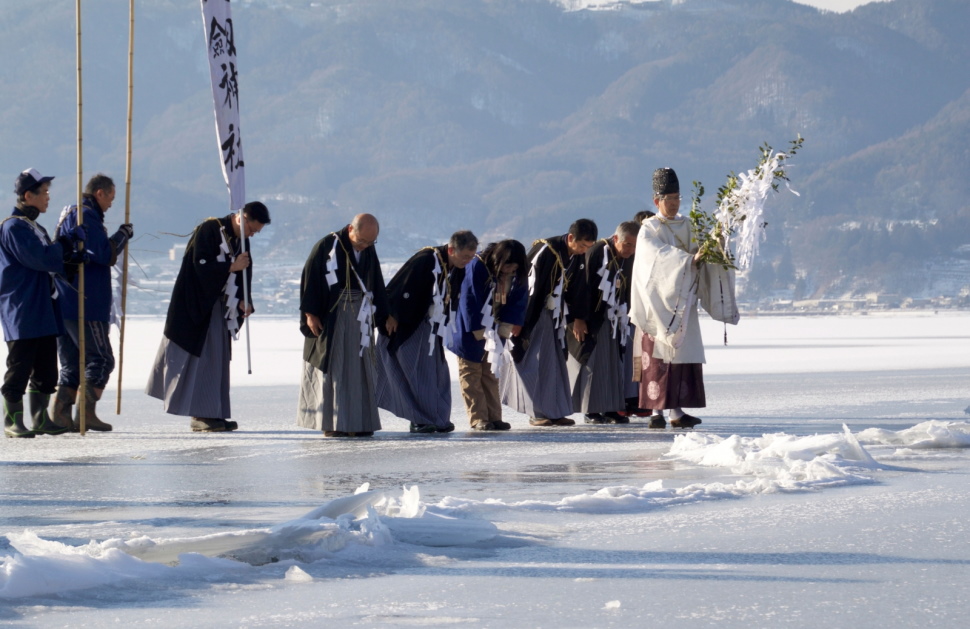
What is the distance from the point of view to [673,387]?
10.9m

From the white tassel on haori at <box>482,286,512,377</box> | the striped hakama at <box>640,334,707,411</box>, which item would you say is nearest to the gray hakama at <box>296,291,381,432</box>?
the white tassel on haori at <box>482,286,512,377</box>

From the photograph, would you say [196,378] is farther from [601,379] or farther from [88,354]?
[601,379]

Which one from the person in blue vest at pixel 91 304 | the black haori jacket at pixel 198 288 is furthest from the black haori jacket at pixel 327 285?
the person in blue vest at pixel 91 304

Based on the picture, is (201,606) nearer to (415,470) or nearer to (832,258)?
(415,470)

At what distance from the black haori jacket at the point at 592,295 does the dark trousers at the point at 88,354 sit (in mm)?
3592

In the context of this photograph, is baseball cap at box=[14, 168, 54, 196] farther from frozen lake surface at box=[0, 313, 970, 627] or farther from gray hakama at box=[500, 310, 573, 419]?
gray hakama at box=[500, 310, 573, 419]

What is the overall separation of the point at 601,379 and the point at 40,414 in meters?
4.26

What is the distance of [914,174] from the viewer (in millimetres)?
195625

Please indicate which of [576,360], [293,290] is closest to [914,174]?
[293,290]

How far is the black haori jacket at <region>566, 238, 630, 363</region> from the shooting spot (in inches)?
471

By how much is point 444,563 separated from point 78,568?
124 cm

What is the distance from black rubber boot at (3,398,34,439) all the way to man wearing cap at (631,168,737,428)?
4.33m

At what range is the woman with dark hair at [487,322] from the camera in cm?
1130

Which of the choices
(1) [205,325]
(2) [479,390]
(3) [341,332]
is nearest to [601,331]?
(2) [479,390]
